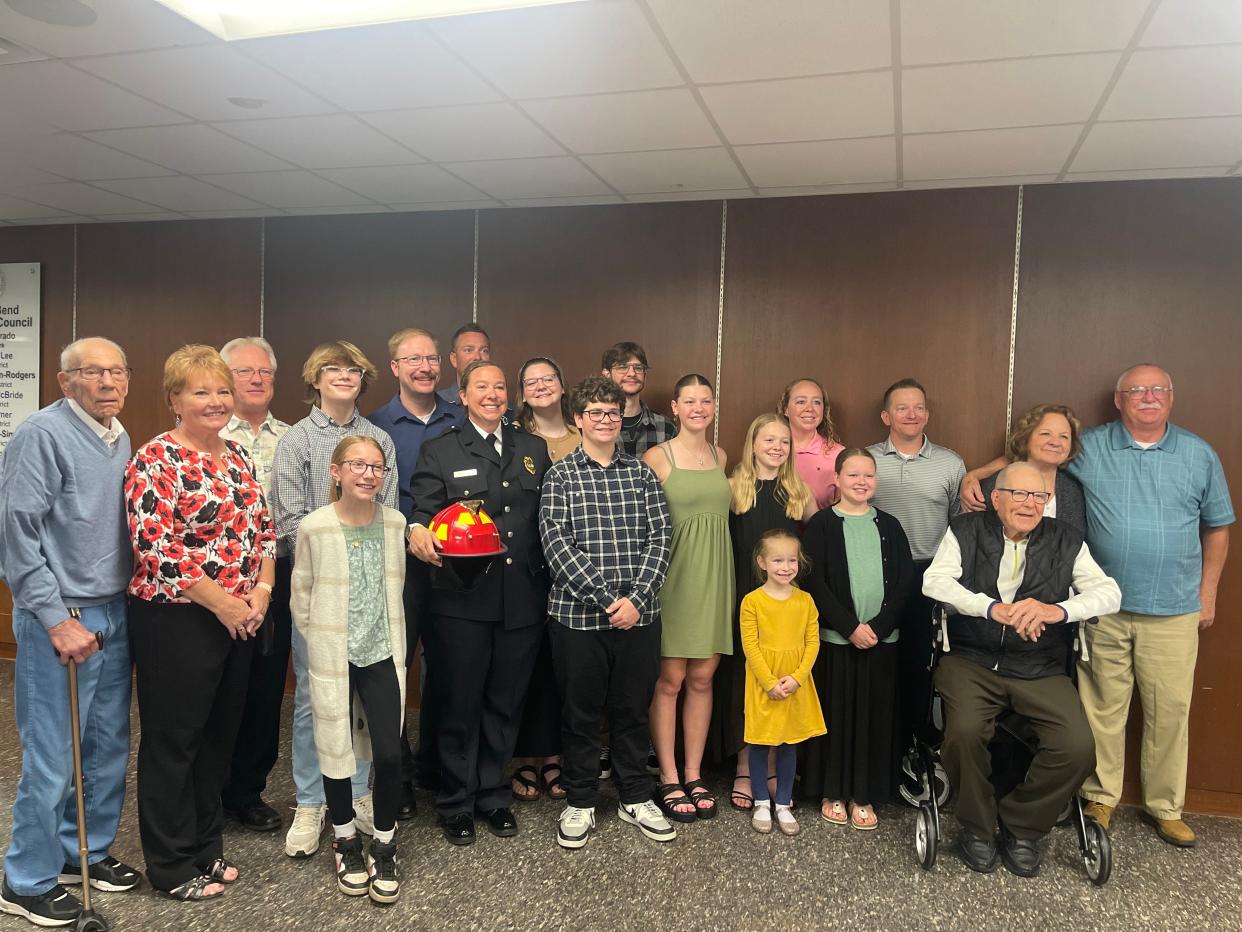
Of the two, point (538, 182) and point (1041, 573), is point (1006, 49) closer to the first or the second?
point (1041, 573)

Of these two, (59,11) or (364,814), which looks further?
(364,814)

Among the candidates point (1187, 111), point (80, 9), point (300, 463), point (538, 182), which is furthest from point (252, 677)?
point (1187, 111)

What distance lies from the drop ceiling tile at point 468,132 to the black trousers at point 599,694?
187 centimetres

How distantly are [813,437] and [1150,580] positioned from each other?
1418mm

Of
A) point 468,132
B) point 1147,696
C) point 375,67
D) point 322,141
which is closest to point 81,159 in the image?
point 322,141

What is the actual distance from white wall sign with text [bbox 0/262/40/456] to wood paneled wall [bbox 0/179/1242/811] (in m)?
0.33

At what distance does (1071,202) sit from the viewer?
150 inches

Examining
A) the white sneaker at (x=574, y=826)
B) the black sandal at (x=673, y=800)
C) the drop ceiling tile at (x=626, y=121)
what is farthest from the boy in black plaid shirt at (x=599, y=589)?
the drop ceiling tile at (x=626, y=121)

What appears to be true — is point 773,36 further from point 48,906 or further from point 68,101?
point 48,906

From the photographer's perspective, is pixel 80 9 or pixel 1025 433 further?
pixel 1025 433

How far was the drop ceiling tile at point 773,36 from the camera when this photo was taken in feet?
7.41

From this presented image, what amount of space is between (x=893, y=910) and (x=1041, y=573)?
1.23 m

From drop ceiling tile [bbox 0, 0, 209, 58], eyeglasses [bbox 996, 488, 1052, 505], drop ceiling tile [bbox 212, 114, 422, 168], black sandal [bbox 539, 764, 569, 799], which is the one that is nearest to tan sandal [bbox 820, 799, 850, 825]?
black sandal [bbox 539, 764, 569, 799]

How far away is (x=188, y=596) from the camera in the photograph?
8.18 feet
